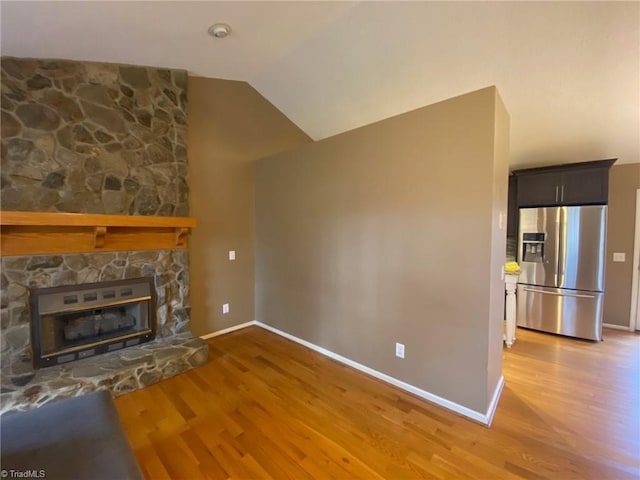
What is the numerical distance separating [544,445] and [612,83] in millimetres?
2968

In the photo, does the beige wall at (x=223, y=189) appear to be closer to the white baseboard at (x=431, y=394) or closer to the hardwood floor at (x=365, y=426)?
the hardwood floor at (x=365, y=426)

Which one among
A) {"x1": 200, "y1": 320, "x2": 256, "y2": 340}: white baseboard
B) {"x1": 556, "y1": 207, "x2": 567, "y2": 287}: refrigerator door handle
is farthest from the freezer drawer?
{"x1": 200, "y1": 320, "x2": 256, "y2": 340}: white baseboard

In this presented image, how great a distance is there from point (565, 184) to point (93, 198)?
18.3 ft

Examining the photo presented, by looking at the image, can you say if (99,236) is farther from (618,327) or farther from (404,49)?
(618,327)

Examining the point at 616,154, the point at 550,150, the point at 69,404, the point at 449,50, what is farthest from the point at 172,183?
the point at 616,154

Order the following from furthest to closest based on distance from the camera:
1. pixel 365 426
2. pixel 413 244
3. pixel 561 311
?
pixel 561 311 → pixel 413 244 → pixel 365 426

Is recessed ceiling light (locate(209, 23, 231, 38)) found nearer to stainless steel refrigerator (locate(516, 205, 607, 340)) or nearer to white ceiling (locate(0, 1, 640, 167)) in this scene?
white ceiling (locate(0, 1, 640, 167))

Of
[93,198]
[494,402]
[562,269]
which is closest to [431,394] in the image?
[494,402]

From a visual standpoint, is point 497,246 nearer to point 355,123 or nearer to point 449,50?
point 449,50

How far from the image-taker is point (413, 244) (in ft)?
7.72

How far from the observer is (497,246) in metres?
2.12

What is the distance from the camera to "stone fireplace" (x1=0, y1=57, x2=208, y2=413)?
2.28 metres

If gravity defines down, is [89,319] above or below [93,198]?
below

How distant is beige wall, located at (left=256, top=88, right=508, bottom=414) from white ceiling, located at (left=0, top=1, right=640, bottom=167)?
2.47 feet
